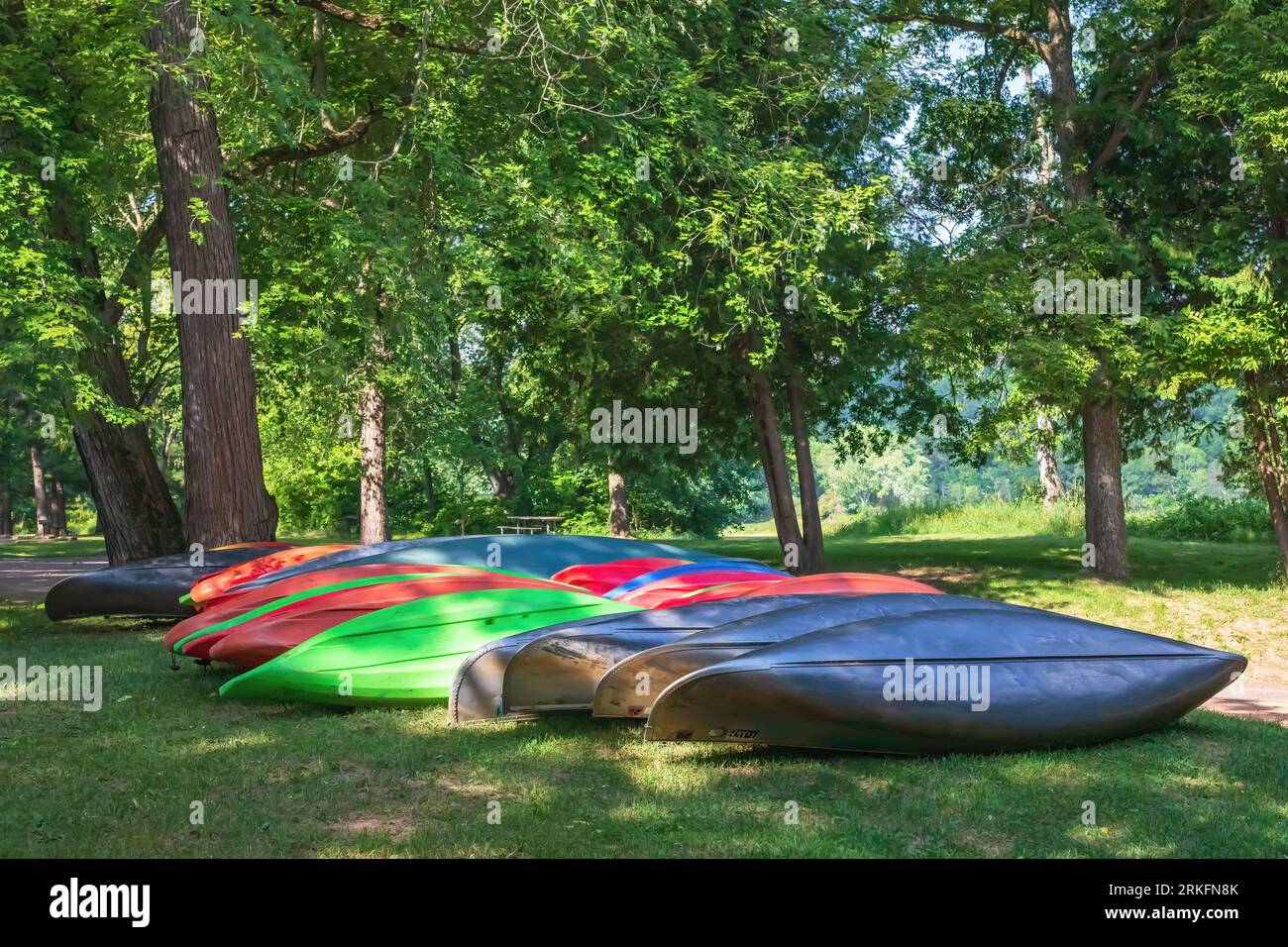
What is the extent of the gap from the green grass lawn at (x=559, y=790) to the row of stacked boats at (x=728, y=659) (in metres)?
0.18

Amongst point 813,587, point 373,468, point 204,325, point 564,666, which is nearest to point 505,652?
point 564,666

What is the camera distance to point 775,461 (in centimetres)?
1823

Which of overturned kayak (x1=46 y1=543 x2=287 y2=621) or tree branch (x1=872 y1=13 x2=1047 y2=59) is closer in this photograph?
overturned kayak (x1=46 y1=543 x2=287 y2=621)

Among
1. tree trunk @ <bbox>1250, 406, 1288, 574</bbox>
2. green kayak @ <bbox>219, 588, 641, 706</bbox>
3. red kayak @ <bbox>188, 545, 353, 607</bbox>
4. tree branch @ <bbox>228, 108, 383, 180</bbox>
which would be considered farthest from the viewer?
tree trunk @ <bbox>1250, 406, 1288, 574</bbox>

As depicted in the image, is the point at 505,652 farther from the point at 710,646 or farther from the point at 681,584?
the point at 681,584

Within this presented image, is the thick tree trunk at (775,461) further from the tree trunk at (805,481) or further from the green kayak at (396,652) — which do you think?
the green kayak at (396,652)

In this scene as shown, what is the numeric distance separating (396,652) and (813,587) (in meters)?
3.15

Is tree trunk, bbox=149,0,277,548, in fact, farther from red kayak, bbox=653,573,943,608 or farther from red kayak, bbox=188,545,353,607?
red kayak, bbox=653,573,943,608

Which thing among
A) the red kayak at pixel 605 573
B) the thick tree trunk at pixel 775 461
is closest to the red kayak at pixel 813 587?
the red kayak at pixel 605 573

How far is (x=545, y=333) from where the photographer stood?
18281 mm

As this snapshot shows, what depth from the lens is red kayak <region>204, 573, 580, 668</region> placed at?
27.0 feet

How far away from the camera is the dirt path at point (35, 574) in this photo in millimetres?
16344

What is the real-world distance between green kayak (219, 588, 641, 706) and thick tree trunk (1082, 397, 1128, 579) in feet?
38.6

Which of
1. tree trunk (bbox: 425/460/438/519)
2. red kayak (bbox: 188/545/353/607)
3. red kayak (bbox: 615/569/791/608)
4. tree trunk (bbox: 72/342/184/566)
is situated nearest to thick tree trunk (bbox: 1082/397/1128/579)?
red kayak (bbox: 615/569/791/608)
